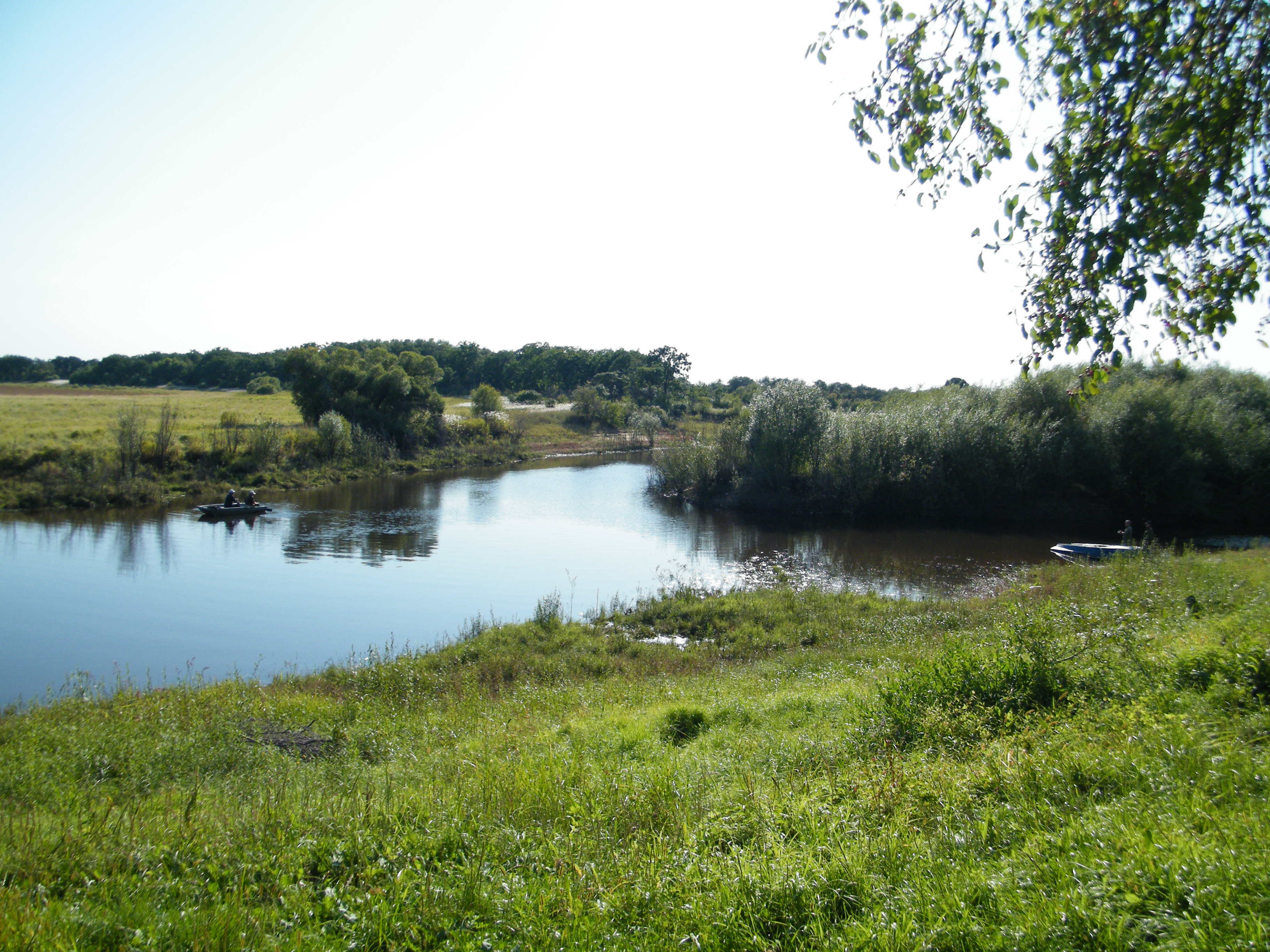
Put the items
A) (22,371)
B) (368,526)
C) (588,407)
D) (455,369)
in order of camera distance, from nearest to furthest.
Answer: (368,526) < (588,407) < (22,371) < (455,369)

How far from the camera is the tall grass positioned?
30953 mm

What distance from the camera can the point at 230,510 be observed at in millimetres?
30125

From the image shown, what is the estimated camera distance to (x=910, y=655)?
1080 centimetres

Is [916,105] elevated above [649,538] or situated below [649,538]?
above

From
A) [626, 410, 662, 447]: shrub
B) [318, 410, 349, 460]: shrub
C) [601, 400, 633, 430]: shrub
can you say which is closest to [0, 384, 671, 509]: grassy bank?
[318, 410, 349, 460]: shrub

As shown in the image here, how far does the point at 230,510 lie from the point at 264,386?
65245mm

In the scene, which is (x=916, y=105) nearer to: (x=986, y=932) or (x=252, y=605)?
(x=986, y=932)

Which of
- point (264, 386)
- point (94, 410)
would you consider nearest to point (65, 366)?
point (264, 386)

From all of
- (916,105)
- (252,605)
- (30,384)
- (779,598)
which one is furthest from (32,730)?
(30,384)

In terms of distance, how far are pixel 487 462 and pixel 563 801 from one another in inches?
2185

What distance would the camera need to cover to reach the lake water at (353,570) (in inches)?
575

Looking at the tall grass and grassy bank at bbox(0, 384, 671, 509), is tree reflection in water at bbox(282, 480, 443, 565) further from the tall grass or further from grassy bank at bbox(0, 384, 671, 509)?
the tall grass

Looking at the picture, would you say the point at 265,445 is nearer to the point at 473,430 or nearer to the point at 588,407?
the point at 473,430

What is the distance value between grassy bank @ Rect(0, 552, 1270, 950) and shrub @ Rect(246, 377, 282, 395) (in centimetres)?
8764
